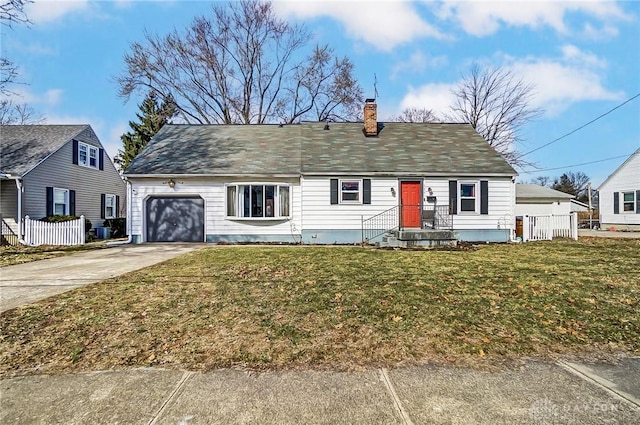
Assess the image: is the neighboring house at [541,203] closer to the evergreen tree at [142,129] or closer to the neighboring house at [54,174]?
the neighboring house at [54,174]

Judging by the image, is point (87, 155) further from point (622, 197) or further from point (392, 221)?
point (622, 197)

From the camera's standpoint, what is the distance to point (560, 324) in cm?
432

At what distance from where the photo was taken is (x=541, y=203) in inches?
1052

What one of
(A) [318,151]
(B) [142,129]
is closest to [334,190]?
(A) [318,151]

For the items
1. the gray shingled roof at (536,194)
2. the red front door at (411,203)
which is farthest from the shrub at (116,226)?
the gray shingled roof at (536,194)

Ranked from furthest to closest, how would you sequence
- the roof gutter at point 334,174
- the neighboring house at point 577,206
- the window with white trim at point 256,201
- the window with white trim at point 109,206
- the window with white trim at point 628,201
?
1. the neighboring house at point 577,206
2. the window with white trim at point 628,201
3. the window with white trim at point 109,206
4. the window with white trim at point 256,201
5. the roof gutter at point 334,174

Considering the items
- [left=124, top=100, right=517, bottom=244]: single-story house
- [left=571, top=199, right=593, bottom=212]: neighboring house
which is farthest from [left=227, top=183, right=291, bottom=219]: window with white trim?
[left=571, top=199, right=593, bottom=212]: neighboring house

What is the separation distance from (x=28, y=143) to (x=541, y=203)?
32.9 m

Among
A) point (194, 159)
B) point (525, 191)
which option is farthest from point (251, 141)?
point (525, 191)

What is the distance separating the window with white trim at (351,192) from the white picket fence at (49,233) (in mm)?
11339

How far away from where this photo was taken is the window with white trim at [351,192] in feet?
48.1

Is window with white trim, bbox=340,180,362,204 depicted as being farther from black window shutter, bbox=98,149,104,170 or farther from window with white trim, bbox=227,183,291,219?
black window shutter, bbox=98,149,104,170

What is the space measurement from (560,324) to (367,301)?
239 centimetres

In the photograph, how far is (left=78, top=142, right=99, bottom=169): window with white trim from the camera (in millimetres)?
19531
